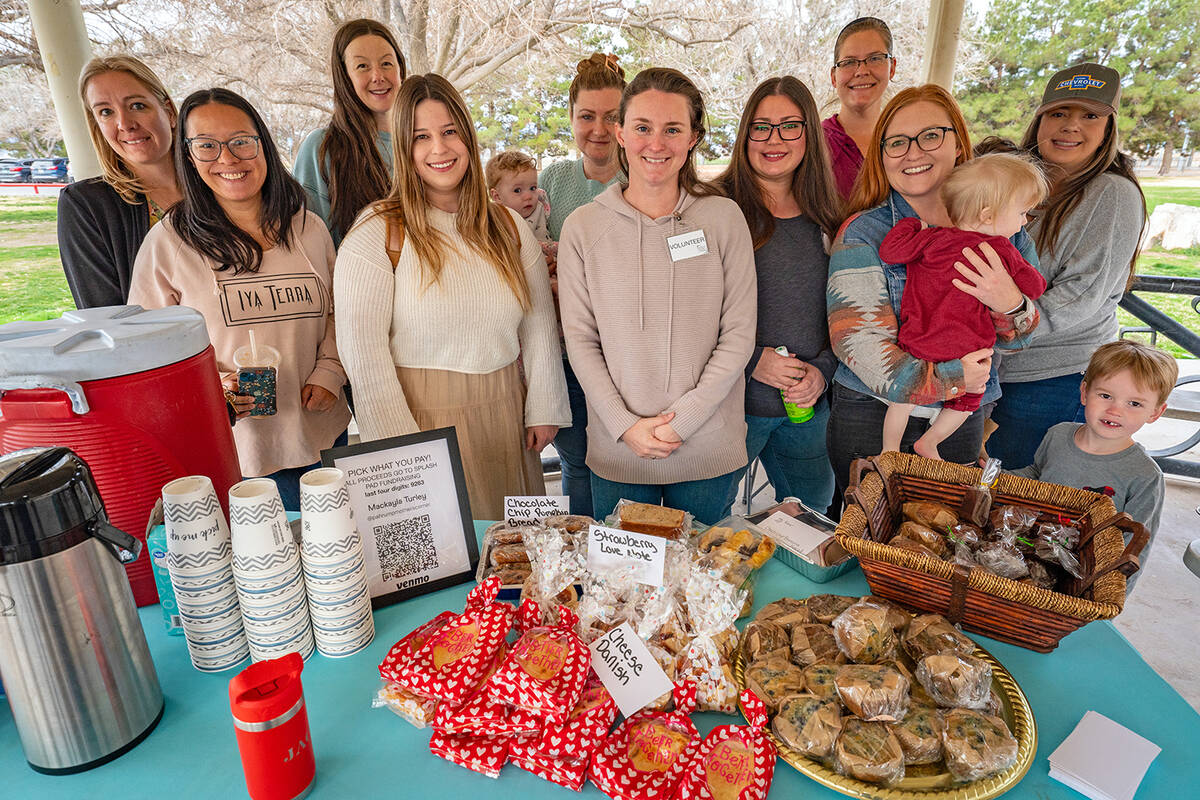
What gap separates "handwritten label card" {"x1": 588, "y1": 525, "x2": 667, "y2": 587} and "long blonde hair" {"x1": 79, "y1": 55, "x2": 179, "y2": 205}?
6.01 ft

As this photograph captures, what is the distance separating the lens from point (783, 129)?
6.16 feet

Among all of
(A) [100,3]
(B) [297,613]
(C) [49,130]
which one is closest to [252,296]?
(B) [297,613]

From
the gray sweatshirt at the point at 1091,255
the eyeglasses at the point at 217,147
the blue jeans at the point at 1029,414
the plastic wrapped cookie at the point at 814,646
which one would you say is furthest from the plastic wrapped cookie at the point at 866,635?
the eyeglasses at the point at 217,147

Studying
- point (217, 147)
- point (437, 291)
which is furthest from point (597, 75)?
point (217, 147)

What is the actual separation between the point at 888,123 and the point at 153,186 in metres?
2.21

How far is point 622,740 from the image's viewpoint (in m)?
0.94

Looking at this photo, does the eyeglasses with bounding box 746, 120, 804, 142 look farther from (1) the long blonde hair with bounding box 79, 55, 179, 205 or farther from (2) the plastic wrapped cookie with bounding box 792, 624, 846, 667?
(1) the long blonde hair with bounding box 79, 55, 179, 205

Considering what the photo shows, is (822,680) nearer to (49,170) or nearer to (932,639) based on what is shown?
(932,639)

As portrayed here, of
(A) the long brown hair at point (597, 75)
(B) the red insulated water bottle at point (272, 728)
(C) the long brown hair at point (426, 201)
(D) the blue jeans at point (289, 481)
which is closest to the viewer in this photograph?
(B) the red insulated water bottle at point (272, 728)

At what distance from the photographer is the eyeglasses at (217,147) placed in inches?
68.5

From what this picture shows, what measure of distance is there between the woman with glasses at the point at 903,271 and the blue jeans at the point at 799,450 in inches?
11.9

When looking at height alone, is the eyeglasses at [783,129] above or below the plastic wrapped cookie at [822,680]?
above

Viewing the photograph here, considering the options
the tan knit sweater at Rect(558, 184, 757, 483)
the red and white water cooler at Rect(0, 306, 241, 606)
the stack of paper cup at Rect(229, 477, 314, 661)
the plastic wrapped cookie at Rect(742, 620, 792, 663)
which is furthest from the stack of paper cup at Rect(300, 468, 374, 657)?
the tan knit sweater at Rect(558, 184, 757, 483)

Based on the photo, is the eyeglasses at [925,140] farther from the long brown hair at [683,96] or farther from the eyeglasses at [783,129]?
the long brown hair at [683,96]
